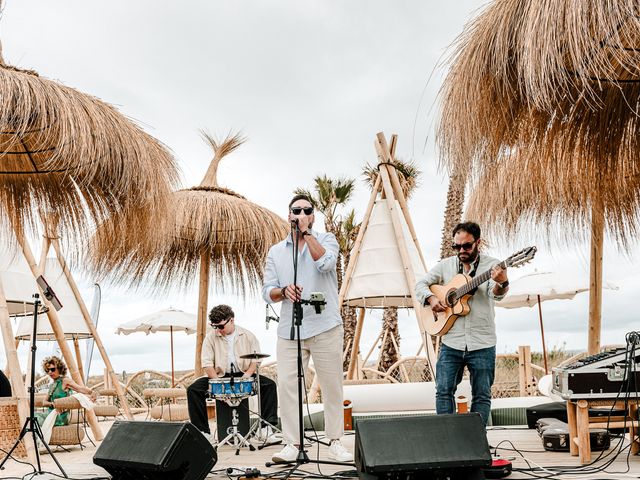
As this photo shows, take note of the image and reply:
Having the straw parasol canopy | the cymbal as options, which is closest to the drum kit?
the cymbal

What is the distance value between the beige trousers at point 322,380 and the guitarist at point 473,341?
0.64 meters

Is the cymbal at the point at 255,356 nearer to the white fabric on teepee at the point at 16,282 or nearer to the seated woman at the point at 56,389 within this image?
the seated woman at the point at 56,389

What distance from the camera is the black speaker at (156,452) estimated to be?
337cm

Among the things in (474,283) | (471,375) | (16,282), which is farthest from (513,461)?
(16,282)

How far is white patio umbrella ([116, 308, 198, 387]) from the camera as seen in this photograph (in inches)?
511

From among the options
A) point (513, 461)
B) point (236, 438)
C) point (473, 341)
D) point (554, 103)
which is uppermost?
point (554, 103)

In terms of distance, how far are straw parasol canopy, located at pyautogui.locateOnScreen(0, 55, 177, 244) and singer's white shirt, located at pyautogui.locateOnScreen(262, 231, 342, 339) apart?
1.47 meters

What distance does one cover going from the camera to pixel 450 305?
4273mm

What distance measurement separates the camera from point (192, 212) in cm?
784

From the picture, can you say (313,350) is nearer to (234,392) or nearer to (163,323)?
(234,392)

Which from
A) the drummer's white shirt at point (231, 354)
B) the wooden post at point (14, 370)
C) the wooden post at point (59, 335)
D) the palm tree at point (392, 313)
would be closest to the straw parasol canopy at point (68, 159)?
the wooden post at point (59, 335)

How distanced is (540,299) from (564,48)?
30.7ft

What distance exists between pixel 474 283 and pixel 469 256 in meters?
0.19

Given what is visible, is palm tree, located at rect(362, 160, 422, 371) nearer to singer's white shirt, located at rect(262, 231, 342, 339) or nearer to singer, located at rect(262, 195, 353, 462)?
singer's white shirt, located at rect(262, 231, 342, 339)
